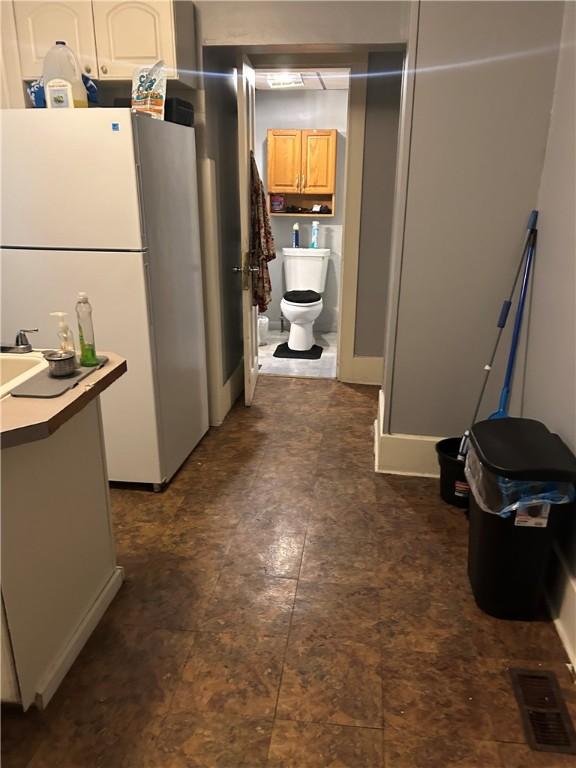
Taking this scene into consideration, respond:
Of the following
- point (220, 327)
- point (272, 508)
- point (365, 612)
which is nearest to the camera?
point (365, 612)

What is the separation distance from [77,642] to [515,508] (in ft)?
4.82

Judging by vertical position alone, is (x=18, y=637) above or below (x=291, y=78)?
below

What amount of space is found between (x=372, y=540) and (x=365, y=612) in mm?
448

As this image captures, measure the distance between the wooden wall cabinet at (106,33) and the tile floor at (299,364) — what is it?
2396 mm

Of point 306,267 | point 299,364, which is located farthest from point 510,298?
point 306,267

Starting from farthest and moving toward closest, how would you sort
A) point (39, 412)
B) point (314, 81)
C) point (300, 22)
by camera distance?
point (314, 81) < point (300, 22) < point (39, 412)

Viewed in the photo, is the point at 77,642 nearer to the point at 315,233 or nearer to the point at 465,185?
the point at 465,185

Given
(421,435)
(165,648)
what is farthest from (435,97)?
(165,648)

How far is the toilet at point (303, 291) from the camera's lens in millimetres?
4989

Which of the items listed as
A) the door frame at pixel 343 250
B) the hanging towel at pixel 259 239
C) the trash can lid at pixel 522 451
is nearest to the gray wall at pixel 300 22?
the door frame at pixel 343 250

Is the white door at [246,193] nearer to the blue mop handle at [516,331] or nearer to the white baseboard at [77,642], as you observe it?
the blue mop handle at [516,331]

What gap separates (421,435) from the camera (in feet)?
9.66

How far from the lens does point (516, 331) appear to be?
101 inches

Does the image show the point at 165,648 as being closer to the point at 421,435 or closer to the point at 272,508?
the point at 272,508
